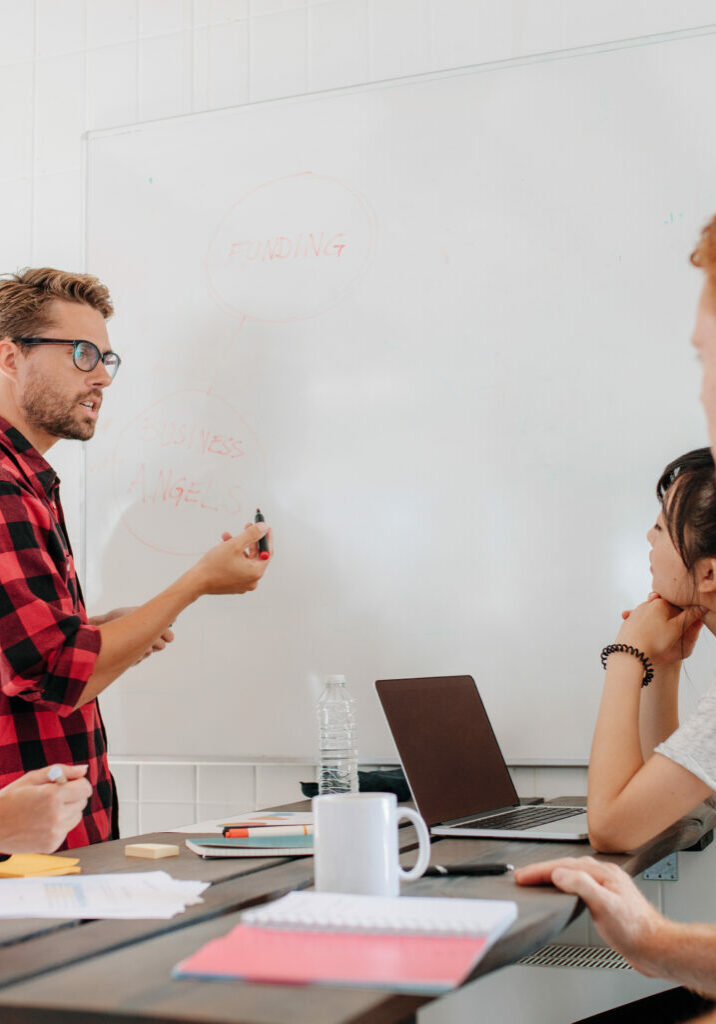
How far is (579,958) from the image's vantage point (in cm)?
179

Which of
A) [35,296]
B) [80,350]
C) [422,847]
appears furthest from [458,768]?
[35,296]

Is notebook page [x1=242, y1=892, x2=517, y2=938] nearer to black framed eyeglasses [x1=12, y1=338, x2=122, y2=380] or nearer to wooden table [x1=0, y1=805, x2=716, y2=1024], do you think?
wooden table [x1=0, y1=805, x2=716, y2=1024]

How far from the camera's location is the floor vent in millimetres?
1757

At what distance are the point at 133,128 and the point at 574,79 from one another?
2.96 ft

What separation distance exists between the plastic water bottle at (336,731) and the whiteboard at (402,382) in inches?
1.0

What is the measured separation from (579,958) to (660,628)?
68 cm

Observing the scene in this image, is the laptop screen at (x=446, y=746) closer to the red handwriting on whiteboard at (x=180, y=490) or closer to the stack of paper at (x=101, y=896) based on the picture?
the stack of paper at (x=101, y=896)

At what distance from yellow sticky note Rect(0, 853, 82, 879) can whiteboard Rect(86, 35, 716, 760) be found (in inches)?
30.9

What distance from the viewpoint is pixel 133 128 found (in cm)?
221

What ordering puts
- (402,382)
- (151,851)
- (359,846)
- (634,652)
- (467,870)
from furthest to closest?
1. (402,382)
2. (634,652)
3. (151,851)
4. (467,870)
5. (359,846)

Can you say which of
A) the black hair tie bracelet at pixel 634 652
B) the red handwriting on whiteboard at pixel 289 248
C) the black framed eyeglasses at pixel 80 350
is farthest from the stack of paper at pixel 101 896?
the red handwriting on whiteboard at pixel 289 248

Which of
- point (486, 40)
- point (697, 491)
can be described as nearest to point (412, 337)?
point (486, 40)

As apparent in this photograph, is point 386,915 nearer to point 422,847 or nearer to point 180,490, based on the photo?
point 422,847

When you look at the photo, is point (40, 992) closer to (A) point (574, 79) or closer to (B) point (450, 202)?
(B) point (450, 202)
